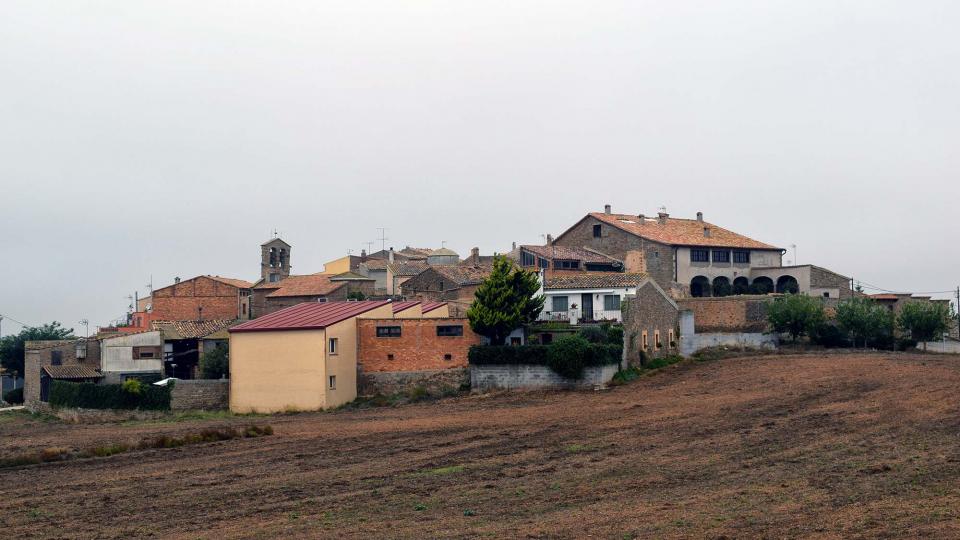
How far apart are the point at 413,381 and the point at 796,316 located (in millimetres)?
26089

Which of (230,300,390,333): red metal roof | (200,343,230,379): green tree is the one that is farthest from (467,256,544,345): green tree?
(200,343,230,379): green tree

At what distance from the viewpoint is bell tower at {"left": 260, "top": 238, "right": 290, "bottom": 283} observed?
102 m

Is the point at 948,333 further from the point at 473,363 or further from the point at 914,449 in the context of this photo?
the point at 914,449

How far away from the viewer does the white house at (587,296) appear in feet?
200

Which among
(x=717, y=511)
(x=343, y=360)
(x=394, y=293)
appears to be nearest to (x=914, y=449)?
A: (x=717, y=511)

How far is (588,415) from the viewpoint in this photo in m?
46.8

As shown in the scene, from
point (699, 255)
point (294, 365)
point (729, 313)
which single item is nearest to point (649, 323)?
point (729, 313)

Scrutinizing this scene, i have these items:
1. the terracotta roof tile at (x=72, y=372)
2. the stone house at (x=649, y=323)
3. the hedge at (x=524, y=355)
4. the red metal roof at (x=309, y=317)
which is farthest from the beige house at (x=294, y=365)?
the stone house at (x=649, y=323)

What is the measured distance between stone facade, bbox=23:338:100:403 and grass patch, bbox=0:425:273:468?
79.0 ft

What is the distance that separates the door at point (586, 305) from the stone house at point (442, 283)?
15254mm

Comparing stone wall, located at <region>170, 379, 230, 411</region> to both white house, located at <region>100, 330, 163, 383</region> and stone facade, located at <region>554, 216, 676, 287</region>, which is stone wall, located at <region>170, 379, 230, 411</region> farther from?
stone facade, located at <region>554, 216, 676, 287</region>

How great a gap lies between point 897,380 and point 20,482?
39.9 metres

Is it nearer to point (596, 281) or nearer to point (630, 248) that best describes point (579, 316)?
point (596, 281)

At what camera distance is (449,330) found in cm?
5775
